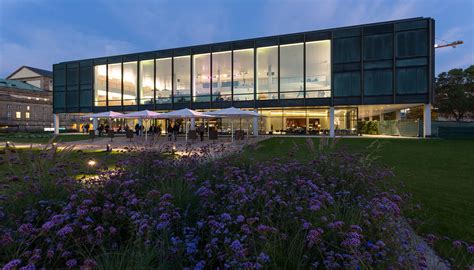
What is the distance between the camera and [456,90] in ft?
162

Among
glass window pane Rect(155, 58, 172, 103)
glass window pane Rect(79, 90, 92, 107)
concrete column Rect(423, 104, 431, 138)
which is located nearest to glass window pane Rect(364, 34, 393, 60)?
concrete column Rect(423, 104, 431, 138)

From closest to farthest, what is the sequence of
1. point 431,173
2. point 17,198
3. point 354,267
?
1. point 354,267
2. point 17,198
3. point 431,173

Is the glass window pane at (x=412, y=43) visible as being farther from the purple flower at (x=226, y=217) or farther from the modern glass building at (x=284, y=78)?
the purple flower at (x=226, y=217)

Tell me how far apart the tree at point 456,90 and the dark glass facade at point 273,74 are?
1391 inches

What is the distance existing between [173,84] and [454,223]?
99.7 ft

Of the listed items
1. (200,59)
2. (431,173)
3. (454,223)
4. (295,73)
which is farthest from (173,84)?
(454,223)

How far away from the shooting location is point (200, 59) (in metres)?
30.9

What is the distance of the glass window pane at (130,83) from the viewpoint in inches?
1303

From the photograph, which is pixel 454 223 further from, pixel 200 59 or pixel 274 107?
pixel 200 59

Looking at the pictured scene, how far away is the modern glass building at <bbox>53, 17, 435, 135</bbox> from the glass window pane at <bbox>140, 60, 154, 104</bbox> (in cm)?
12

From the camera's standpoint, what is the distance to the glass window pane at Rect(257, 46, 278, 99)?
28.1 meters

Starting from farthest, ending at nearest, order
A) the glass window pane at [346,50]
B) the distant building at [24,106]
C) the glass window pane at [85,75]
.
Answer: the distant building at [24,106] → the glass window pane at [85,75] → the glass window pane at [346,50]

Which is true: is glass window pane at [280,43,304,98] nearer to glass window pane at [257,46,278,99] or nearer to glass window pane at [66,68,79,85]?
glass window pane at [257,46,278,99]

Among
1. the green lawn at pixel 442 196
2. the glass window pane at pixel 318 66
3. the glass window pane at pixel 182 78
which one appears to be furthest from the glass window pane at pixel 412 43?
the glass window pane at pixel 182 78
